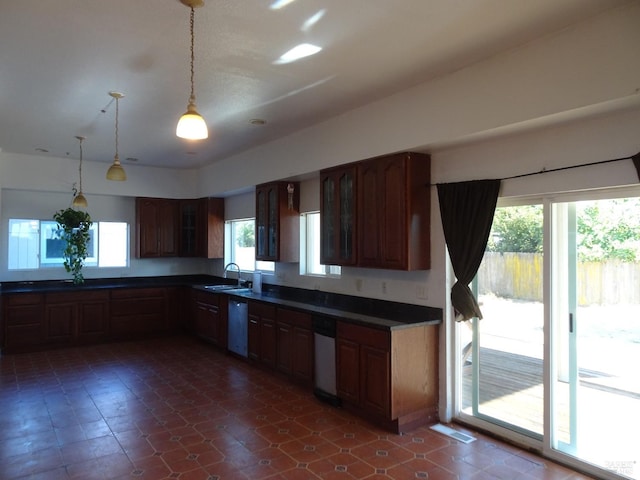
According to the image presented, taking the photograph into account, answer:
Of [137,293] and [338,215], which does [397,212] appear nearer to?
[338,215]

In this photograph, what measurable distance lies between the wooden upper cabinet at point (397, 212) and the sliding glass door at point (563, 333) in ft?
1.86

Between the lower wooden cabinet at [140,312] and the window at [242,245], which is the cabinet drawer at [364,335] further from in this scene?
the lower wooden cabinet at [140,312]

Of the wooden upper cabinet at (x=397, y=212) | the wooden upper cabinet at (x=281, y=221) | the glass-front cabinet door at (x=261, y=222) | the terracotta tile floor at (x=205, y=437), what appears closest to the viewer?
the terracotta tile floor at (x=205, y=437)

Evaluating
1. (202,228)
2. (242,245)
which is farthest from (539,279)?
(202,228)

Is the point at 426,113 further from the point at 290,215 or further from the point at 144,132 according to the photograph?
the point at 144,132

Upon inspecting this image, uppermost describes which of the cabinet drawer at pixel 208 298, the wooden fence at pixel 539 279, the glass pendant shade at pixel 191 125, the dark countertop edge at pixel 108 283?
the glass pendant shade at pixel 191 125

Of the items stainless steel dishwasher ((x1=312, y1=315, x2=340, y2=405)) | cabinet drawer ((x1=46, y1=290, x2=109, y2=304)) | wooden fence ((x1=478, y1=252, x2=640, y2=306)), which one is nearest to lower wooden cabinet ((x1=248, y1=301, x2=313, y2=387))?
stainless steel dishwasher ((x1=312, y1=315, x2=340, y2=405))

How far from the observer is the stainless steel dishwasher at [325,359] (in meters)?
4.11

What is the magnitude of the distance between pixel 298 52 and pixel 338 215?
5.94 feet

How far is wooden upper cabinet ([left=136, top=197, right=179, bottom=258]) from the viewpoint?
23.7 feet

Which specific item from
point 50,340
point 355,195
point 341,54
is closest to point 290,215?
point 355,195

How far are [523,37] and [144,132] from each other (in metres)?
3.94

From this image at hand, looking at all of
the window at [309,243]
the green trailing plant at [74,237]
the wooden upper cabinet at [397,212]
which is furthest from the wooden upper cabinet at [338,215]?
the green trailing plant at [74,237]

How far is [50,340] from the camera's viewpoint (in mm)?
6273
